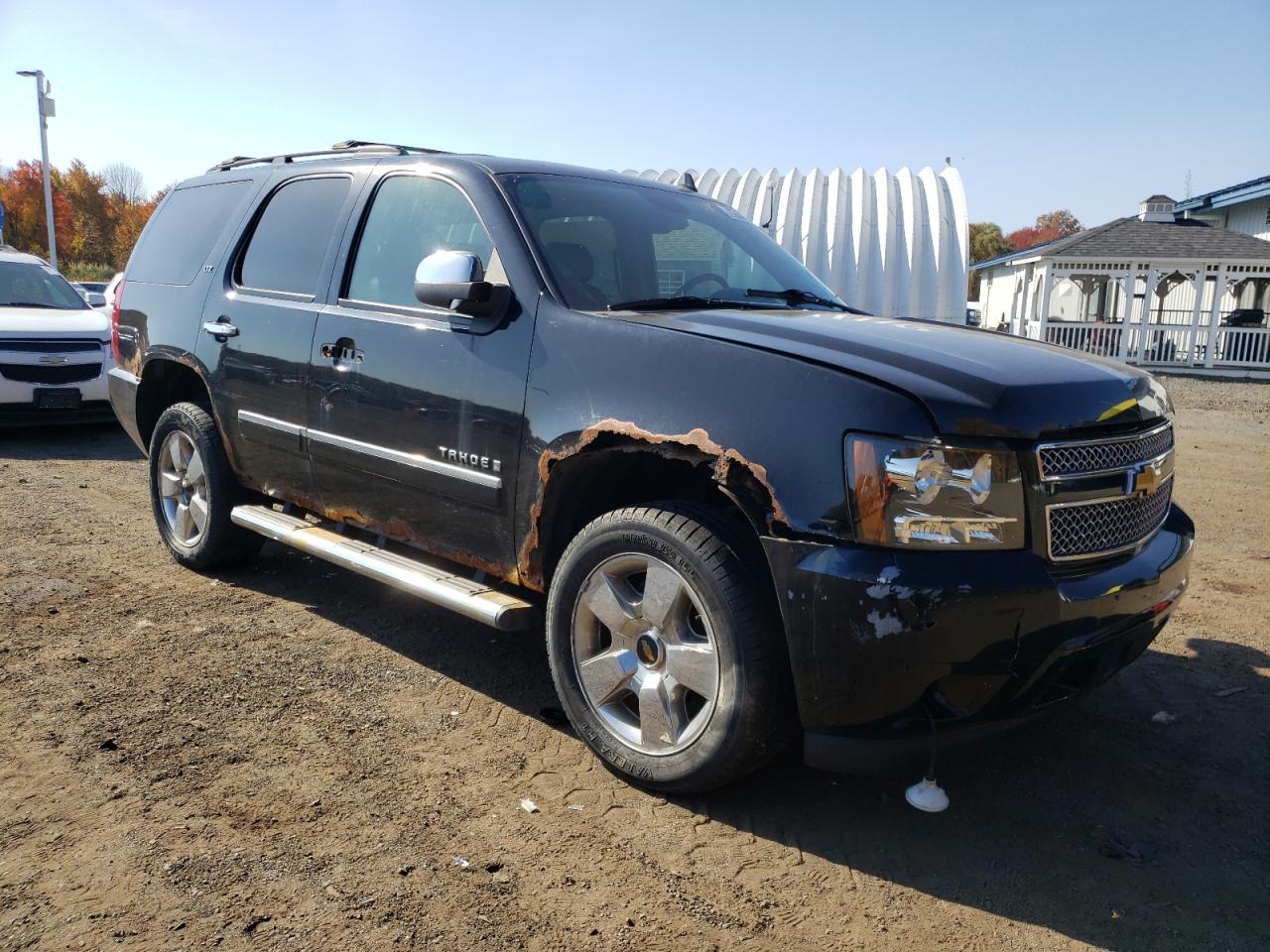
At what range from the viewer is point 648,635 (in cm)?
298

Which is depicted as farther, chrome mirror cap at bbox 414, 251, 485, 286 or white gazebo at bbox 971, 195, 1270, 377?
white gazebo at bbox 971, 195, 1270, 377

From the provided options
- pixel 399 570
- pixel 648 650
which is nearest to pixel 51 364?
pixel 399 570

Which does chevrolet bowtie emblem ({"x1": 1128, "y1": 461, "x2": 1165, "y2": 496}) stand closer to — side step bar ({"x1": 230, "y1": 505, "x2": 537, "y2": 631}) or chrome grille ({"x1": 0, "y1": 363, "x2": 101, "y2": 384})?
side step bar ({"x1": 230, "y1": 505, "x2": 537, "y2": 631})

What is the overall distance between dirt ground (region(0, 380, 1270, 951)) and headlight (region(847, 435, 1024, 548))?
2.73ft

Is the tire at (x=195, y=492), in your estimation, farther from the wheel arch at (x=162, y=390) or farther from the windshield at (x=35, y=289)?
the windshield at (x=35, y=289)

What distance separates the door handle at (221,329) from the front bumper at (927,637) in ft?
10.3

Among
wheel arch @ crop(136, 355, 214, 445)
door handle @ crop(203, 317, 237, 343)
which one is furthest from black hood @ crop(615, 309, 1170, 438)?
wheel arch @ crop(136, 355, 214, 445)

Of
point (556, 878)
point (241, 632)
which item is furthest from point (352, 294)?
point (556, 878)

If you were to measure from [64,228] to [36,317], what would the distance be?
5818 cm

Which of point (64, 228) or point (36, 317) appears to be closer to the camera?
point (36, 317)

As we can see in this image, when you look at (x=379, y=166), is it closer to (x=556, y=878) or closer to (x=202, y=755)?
(x=202, y=755)

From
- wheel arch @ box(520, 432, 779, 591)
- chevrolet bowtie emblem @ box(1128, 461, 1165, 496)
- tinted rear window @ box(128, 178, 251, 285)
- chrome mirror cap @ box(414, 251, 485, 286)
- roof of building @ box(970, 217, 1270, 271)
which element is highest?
roof of building @ box(970, 217, 1270, 271)

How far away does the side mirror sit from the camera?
131 inches

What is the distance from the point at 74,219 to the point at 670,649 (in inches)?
2699
